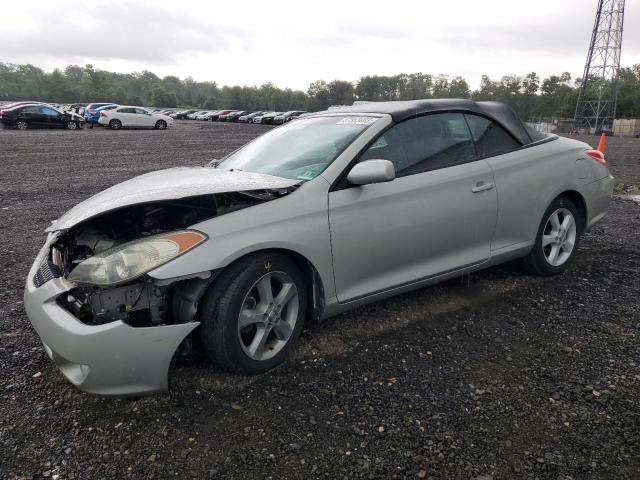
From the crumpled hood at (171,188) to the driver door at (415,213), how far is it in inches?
19.5

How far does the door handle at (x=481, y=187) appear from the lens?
358 cm

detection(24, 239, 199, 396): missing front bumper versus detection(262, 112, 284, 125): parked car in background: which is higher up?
detection(262, 112, 284, 125): parked car in background

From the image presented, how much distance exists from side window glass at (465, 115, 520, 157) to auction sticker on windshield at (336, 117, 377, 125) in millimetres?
905

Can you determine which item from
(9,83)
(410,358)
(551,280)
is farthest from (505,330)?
(9,83)

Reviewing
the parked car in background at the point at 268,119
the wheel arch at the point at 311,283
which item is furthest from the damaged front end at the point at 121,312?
the parked car in background at the point at 268,119

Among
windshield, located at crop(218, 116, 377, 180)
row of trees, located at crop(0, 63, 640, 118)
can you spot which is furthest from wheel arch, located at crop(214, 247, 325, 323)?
row of trees, located at crop(0, 63, 640, 118)

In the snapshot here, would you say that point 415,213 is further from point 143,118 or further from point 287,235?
point 143,118

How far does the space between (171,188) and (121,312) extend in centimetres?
84

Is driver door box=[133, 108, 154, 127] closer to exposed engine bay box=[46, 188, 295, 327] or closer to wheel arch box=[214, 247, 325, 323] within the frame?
exposed engine bay box=[46, 188, 295, 327]

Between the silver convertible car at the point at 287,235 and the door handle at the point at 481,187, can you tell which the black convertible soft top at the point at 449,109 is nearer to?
the silver convertible car at the point at 287,235

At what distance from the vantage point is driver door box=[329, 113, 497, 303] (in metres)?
3.02

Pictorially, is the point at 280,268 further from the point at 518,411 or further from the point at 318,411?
the point at 518,411

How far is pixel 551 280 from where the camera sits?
14.0 feet

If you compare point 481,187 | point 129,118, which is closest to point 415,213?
point 481,187
